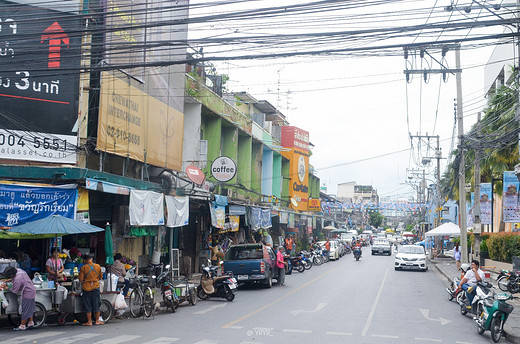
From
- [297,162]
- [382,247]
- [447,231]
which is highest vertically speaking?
[297,162]

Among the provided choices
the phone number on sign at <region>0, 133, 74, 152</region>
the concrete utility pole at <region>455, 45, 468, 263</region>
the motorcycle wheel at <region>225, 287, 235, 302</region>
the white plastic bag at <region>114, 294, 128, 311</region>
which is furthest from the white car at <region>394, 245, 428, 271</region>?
the white plastic bag at <region>114, 294, 128, 311</region>

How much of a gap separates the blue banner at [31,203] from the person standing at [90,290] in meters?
2.85

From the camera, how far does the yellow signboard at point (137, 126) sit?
1902cm

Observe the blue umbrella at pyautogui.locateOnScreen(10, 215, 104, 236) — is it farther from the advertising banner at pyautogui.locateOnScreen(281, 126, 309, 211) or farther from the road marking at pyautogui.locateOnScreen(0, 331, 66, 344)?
the advertising banner at pyautogui.locateOnScreen(281, 126, 309, 211)

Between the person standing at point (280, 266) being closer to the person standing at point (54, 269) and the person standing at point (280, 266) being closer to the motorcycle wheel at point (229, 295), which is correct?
the motorcycle wheel at point (229, 295)

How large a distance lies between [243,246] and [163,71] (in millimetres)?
8293

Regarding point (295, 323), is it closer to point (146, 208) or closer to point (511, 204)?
point (146, 208)

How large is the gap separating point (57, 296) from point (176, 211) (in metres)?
9.18

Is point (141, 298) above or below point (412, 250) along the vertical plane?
below

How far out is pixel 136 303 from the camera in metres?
15.2

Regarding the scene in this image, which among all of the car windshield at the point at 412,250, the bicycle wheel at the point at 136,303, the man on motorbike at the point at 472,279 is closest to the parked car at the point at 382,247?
the car windshield at the point at 412,250

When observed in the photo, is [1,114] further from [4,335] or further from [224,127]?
[224,127]

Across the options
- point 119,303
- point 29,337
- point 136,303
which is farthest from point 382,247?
point 29,337

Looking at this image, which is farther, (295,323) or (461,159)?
(461,159)
